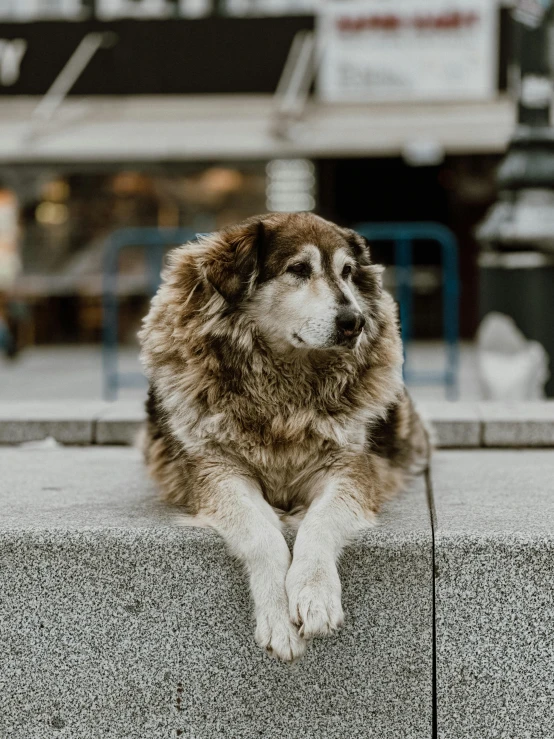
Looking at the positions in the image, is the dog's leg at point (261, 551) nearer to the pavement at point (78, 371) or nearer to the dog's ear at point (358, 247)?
the dog's ear at point (358, 247)

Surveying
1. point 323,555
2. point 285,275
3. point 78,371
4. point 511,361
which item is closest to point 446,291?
point 511,361

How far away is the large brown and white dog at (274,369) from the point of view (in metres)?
3.06

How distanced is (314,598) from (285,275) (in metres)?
1.19

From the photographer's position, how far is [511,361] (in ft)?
20.7

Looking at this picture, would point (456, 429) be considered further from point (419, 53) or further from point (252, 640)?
point (419, 53)

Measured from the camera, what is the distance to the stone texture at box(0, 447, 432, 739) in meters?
2.73

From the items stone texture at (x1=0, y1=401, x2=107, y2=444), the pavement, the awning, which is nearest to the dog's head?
stone texture at (x1=0, y1=401, x2=107, y2=444)

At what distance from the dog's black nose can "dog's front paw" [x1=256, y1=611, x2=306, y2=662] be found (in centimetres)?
96

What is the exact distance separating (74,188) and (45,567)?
39.8 ft

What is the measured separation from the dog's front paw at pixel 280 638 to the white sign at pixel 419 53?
35.1 feet

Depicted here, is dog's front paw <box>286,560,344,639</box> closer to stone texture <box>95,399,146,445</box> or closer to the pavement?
stone texture <box>95,399,146,445</box>

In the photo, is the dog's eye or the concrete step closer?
the dog's eye

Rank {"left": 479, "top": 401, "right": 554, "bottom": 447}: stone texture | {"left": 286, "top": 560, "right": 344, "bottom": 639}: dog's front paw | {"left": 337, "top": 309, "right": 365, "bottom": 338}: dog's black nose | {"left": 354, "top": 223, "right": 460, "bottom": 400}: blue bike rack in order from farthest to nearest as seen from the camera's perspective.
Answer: {"left": 354, "top": 223, "right": 460, "bottom": 400}: blue bike rack, {"left": 479, "top": 401, "right": 554, "bottom": 447}: stone texture, {"left": 337, "top": 309, "right": 365, "bottom": 338}: dog's black nose, {"left": 286, "top": 560, "right": 344, "bottom": 639}: dog's front paw

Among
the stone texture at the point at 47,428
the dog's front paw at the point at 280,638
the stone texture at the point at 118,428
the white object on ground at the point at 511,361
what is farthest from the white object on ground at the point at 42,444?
the white object on ground at the point at 511,361
